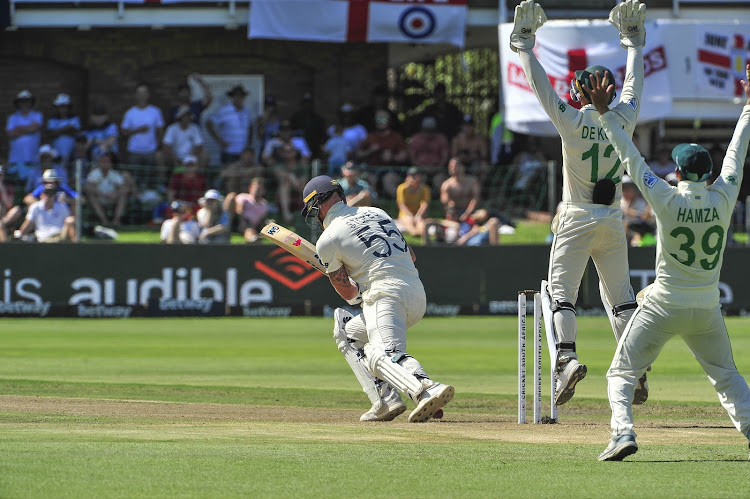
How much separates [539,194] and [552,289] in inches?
508

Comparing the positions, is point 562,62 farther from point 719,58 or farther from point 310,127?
point 310,127

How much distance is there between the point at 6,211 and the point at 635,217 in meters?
11.4

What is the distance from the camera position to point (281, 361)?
15227 millimetres

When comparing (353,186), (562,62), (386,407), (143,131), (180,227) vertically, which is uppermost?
(562,62)

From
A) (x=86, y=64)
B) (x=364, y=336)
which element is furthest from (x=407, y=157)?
(x=364, y=336)

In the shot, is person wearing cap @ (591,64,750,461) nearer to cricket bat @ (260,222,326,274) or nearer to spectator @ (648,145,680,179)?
cricket bat @ (260,222,326,274)

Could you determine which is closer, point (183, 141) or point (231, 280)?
point (231, 280)

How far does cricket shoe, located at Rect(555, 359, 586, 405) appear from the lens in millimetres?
9062

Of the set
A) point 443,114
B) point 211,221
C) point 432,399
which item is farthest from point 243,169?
point 432,399

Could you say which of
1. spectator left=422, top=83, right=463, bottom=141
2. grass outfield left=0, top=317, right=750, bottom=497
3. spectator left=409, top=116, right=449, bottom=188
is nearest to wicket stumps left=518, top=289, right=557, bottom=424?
grass outfield left=0, top=317, right=750, bottom=497

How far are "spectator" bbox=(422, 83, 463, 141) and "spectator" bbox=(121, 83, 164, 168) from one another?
5749mm

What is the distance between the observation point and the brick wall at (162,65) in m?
28.3

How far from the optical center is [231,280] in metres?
21.1

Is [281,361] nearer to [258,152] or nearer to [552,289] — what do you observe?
[552,289]
